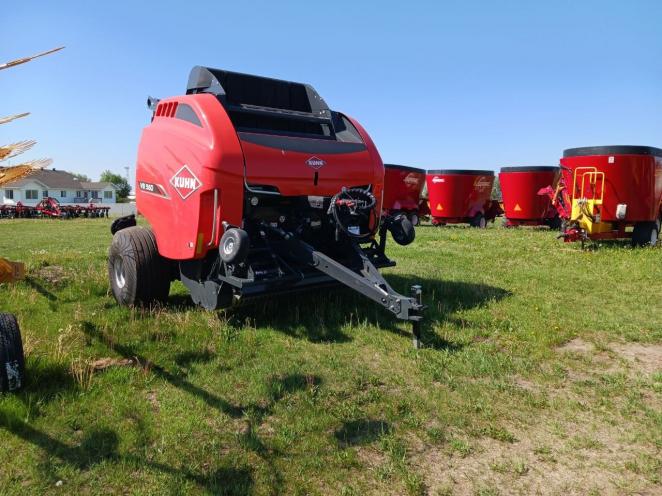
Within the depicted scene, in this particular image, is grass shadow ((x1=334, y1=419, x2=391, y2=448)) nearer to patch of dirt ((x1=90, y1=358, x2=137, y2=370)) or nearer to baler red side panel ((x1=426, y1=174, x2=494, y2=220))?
patch of dirt ((x1=90, y1=358, x2=137, y2=370))

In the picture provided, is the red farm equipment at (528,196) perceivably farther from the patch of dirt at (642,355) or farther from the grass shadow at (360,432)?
the grass shadow at (360,432)

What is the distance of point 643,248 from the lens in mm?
11352

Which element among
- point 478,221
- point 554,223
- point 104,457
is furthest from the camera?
point 478,221

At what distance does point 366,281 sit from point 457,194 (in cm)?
1793

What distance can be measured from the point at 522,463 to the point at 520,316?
118 inches

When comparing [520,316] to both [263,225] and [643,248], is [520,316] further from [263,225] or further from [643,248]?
[643,248]

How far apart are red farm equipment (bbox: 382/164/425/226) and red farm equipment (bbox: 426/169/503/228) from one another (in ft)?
1.95

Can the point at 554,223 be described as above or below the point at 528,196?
below

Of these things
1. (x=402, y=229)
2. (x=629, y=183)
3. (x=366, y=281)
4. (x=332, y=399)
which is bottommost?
(x=332, y=399)

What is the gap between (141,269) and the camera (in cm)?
576

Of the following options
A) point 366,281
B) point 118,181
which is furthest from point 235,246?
point 118,181

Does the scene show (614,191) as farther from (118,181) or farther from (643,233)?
(118,181)

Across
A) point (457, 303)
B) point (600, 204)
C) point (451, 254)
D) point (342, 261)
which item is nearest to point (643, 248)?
point (600, 204)

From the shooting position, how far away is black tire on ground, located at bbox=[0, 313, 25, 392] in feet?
11.0
